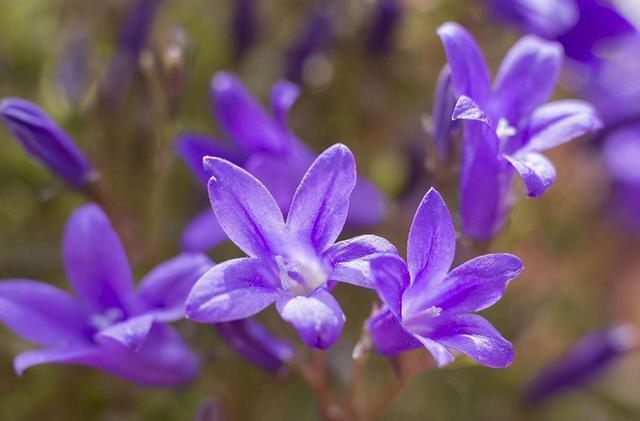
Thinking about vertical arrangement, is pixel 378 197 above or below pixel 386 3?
below

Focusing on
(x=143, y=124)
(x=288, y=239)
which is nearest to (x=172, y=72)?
(x=143, y=124)

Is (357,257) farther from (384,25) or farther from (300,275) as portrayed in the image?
(384,25)

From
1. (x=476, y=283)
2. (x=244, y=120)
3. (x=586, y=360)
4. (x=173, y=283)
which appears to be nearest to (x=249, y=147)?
(x=244, y=120)

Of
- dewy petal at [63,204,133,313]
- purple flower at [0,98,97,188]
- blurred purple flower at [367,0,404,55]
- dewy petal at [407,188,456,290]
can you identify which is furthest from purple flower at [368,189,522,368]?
blurred purple flower at [367,0,404,55]

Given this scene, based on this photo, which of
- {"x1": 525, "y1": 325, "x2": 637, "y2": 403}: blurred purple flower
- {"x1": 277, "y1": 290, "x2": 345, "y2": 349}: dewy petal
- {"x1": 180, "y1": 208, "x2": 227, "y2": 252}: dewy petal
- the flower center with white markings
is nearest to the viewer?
{"x1": 277, "y1": 290, "x2": 345, "y2": 349}: dewy petal

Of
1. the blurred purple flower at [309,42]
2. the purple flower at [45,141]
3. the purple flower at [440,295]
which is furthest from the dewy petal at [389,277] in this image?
the blurred purple flower at [309,42]

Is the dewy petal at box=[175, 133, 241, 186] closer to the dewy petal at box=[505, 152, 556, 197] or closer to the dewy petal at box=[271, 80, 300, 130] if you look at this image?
the dewy petal at box=[271, 80, 300, 130]

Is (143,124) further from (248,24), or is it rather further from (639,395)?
(639,395)
